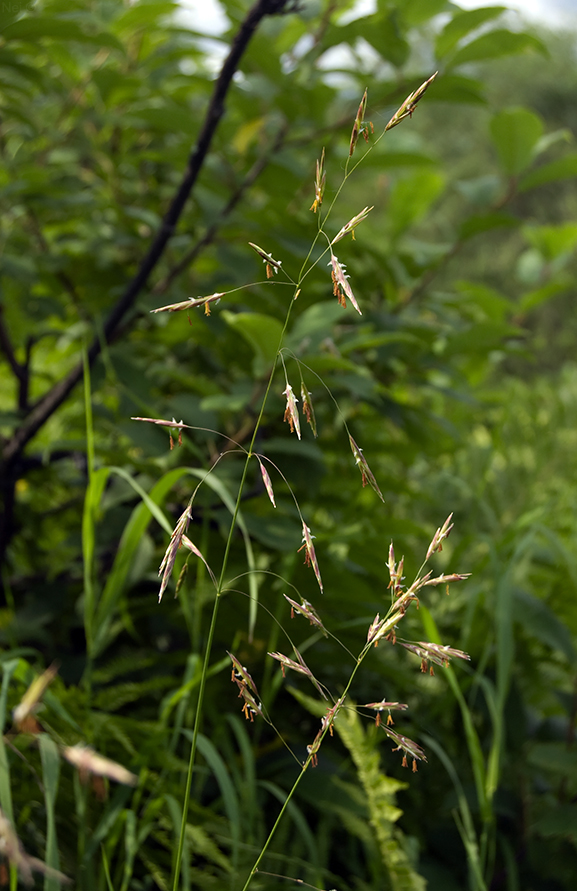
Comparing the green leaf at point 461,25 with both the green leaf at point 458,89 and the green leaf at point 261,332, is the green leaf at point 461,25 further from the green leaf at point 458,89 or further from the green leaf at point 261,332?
the green leaf at point 261,332

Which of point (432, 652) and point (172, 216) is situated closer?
point (432, 652)

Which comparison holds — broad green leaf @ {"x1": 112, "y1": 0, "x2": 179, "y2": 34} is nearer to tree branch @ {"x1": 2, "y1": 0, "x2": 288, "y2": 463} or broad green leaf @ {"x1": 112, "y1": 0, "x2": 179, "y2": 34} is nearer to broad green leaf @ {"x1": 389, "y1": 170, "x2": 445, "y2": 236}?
tree branch @ {"x1": 2, "y1": 0, "x2": 288, "y2": 463}

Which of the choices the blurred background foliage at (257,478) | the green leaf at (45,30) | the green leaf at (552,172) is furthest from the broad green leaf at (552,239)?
the green leaf at (45,30)

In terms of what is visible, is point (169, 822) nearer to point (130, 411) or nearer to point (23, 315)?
point (130, 411)

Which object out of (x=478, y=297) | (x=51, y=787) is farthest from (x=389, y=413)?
(x=51, y=787)

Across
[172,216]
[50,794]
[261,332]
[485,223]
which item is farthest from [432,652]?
[485,223]

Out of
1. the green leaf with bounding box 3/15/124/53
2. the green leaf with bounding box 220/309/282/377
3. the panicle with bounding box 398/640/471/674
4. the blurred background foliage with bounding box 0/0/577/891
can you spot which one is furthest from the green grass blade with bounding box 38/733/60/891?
the green leaf with bounding box 3/15/124/53

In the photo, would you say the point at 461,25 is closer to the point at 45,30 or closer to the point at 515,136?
the point at 515,136
